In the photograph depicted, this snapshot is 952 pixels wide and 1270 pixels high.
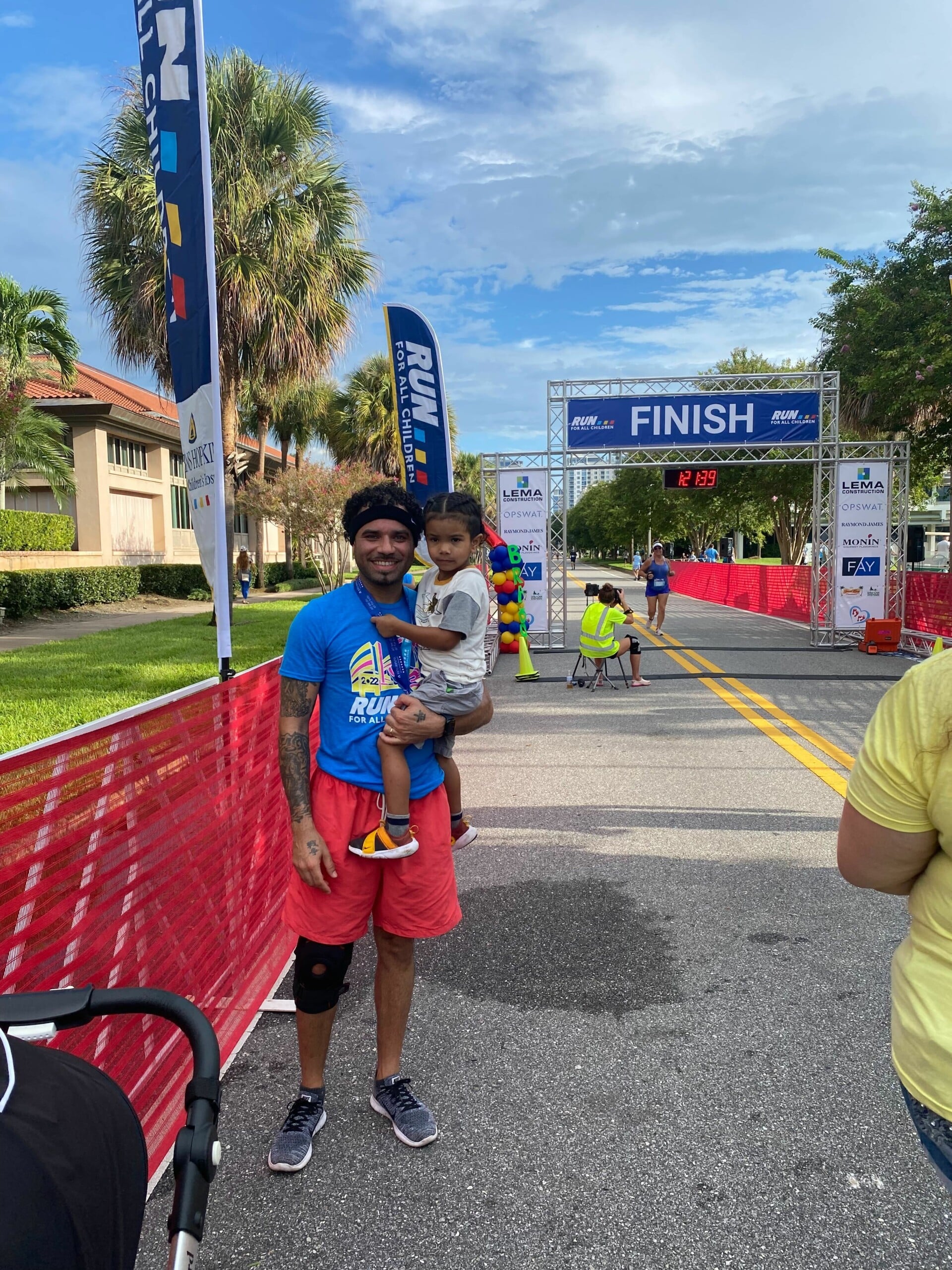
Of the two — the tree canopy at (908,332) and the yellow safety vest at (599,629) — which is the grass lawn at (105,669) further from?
the tree canopy at (908,332)

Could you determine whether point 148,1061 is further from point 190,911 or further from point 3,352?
point 3,352

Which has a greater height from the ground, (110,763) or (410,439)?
(410,439)

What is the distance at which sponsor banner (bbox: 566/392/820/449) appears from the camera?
16.2m

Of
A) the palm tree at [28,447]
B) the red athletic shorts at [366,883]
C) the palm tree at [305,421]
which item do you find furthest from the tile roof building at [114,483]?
the red athletic shorts at [366,883]

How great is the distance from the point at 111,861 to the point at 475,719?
1.22 meters

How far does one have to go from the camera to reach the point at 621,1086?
289 centimetres

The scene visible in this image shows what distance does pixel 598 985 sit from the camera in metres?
3.59

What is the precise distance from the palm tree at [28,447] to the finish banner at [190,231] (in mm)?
13590

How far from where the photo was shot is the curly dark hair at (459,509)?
3041 millimetres

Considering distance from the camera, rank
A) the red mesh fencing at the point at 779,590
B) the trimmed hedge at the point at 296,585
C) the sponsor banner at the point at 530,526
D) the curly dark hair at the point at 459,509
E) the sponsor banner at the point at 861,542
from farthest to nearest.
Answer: the trimmed hedge at the point at 296,585 → the sponsor banner at the point at 530,526 → the sponsor banner at the point at 861,542 → the red mesh fencing at the point at 779,590 → the curly dark hair at the point at 459,509

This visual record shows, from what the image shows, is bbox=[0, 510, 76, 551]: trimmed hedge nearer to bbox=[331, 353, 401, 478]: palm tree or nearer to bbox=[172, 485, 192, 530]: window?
bbox=[172, 485, 192, 530]: window

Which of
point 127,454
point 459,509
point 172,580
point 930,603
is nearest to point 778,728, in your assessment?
point 459,509

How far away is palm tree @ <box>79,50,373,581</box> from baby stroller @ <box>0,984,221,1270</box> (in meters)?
16.9

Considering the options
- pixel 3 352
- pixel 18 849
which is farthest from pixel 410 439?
pixel 3 352
